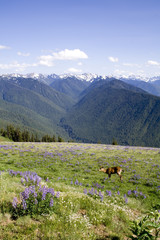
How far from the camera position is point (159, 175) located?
1712 centimetres

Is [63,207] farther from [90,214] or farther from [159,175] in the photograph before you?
[159,175]

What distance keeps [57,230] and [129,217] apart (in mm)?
3546

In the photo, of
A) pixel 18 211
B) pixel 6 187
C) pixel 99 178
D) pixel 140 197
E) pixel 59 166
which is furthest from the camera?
pixel 59 166

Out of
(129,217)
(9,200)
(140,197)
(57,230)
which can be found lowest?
(140,197)

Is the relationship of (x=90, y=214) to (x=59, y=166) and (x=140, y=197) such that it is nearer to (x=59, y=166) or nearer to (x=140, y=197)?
(x=140, y=197)

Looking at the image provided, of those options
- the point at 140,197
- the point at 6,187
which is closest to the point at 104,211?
the point at 6,187

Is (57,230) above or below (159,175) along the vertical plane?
above

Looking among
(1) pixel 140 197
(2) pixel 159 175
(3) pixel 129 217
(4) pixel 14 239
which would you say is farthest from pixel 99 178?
(4) pixel 14 239

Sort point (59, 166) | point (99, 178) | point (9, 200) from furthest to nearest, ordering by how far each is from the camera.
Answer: point (59, 166) < point (99, 178) < point (9, 200)

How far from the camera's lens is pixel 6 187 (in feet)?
26.2

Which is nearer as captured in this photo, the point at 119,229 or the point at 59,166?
the point at 119,229

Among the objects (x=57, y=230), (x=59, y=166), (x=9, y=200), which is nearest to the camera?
(x=57, y=230)

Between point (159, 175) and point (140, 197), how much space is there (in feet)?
19.1

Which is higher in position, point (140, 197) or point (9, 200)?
point (9, 200)
